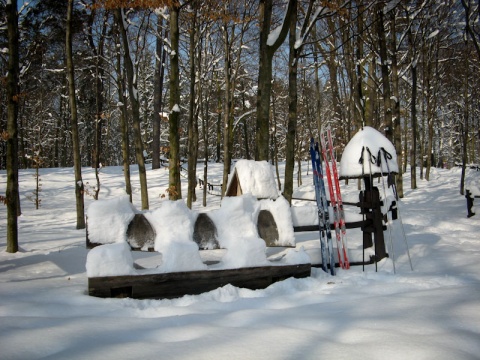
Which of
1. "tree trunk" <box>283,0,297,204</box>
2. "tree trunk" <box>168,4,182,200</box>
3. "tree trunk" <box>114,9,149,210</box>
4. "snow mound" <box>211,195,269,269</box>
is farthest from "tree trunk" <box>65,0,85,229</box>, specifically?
"snow mound" <box>211,195,269,269</box>

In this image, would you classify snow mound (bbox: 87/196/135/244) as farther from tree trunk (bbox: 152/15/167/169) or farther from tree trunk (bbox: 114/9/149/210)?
tree trunk (bbox: 152/15/167/169)

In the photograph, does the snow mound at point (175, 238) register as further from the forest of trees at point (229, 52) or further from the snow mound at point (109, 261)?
the forest of trees at point (229, 52)

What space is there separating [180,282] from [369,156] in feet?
10.8

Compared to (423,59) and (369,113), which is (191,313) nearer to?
(369,113)

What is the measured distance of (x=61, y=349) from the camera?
84.5 inches

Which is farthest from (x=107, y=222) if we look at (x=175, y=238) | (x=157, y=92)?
(x=157, y=92)

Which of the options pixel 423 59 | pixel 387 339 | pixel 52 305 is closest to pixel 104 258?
pixel 52 305

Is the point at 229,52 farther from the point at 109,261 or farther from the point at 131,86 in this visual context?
the point at 109,261

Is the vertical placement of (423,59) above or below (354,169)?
above

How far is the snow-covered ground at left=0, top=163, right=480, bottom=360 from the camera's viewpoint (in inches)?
83.8

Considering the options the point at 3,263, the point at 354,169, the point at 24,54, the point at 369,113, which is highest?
the point at 24,54

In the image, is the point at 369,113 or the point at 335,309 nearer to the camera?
the point at 335,309

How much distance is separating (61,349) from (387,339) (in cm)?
207

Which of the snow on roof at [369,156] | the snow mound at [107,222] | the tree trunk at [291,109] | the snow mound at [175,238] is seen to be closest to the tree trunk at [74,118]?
the tree trunk at [291,109]
